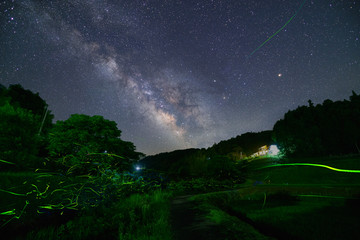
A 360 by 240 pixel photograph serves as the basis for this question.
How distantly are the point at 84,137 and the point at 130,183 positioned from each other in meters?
14.2

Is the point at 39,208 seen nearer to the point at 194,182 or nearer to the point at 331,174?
the point at 194,182

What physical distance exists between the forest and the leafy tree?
12cm

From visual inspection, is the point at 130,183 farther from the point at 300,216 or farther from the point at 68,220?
the point at 300,216

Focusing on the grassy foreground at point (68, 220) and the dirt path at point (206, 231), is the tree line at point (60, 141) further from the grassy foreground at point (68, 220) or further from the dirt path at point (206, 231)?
the dirt path at point (206, 231)

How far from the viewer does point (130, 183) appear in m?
7.88

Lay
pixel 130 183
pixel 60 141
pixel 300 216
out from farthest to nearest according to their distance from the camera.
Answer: pixel 60 141 → pixel 130 183 → pixel 300 216

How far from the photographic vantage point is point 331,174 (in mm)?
16719

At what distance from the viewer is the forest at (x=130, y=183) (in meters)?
3.65

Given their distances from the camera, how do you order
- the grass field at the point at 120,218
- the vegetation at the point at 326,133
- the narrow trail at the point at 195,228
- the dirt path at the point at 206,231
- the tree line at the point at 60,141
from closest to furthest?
the grass field at the point at 120,218 → the dirt path at the point at 206,231 → the narrow trail at the point at 195,228 → the tree line at the point at 60,141 → the vegetation at the point at 326,133

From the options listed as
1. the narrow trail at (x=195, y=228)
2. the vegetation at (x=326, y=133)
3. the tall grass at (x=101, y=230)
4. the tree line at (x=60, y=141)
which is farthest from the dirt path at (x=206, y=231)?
the vegetation at (x=326, y=133)

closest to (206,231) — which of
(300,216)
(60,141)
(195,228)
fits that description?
(195,228)

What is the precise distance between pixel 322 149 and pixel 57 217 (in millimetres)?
50048

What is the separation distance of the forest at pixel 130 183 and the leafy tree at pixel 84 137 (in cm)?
12

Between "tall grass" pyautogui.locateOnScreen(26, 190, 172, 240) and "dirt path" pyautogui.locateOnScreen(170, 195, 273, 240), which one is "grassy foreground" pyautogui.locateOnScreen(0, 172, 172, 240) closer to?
"tall grass" pyautogui.locateOnScreen(26, 190, 172, 240)
